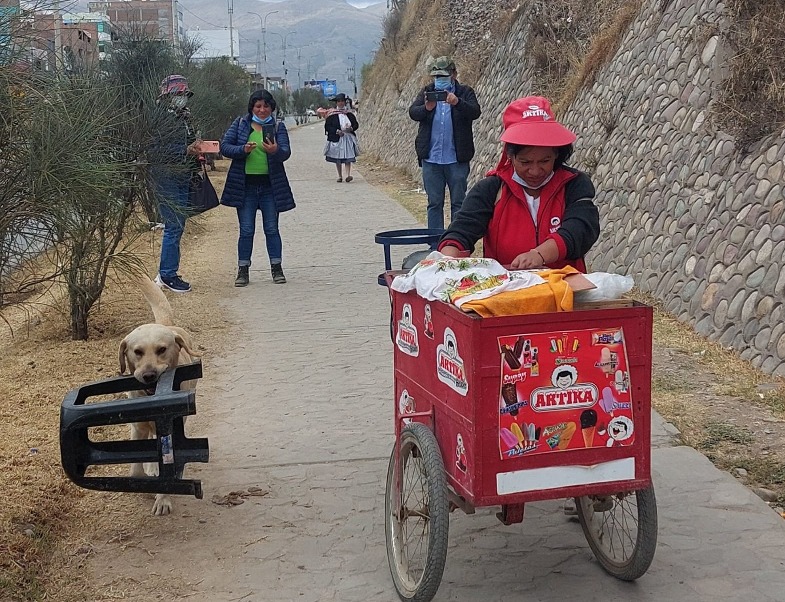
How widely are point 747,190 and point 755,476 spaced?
3.39 meters

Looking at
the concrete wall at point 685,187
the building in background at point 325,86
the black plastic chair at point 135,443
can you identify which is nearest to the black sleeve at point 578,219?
the black plastic chair at point 135,443

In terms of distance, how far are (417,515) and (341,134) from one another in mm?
18814

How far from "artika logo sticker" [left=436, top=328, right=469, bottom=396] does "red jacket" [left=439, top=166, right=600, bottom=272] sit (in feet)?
2.39

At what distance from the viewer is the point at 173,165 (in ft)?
28.5

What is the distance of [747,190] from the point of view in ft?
25.0

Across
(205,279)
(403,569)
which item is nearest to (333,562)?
(403,569)

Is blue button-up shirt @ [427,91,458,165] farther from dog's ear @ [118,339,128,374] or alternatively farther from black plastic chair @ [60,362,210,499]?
black plastic chair @ [60,362,210,499]

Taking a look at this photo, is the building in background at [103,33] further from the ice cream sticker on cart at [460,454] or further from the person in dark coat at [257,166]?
the ice cream sticker on cart at [460,454]

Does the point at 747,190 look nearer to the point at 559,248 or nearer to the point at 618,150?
the point at 618,150

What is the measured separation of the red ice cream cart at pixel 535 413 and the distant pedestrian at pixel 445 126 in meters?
6.97

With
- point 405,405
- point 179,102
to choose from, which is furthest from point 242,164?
point 405,405

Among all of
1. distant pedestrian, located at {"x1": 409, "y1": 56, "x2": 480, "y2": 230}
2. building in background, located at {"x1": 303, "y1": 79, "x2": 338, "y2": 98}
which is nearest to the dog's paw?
distant pedestrian, located at {"x1": 409, "y1": 56, "x2": 480, "y2": 230}

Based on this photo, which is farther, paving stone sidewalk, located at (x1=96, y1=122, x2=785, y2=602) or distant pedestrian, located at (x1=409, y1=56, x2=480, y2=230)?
distant pedestrian, located at (x1=409, y1=56, x2=480, y2=230)

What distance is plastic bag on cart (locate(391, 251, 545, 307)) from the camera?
3318 mm
